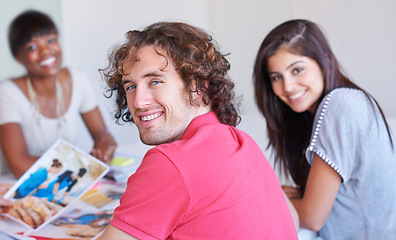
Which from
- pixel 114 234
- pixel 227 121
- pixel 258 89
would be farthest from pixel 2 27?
pixel 114 234

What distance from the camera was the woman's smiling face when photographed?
1.40 metres

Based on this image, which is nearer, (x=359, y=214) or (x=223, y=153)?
(x=223, y=153)

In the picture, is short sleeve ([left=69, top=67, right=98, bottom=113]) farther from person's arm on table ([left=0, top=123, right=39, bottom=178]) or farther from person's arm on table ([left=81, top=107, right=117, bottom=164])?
person's arm on table ([left=0, top=123, right=39, bottom=178])

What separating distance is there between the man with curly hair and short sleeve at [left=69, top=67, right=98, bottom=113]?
1521 millimetres

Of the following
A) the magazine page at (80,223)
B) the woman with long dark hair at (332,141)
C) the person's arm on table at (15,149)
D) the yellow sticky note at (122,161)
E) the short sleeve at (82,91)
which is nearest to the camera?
the magazine page at (80,223)

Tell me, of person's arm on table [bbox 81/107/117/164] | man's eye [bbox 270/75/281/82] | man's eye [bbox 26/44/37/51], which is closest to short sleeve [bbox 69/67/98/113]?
person's arm on table [bbox 81/107/117/164]

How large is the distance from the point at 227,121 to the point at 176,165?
0.35 m

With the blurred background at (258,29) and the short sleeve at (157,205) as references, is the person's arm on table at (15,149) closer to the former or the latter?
the blurred background at (258,29)

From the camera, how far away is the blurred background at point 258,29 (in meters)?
2.65

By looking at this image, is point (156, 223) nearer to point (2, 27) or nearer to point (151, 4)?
point (2, 27)

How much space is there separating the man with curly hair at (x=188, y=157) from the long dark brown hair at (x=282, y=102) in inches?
14.9

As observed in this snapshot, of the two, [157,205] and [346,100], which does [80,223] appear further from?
[346,100]

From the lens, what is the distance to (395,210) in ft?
4.26

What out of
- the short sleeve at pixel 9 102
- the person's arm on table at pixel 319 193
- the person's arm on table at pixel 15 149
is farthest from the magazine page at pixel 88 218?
the short sleeve at pixel 9 102
